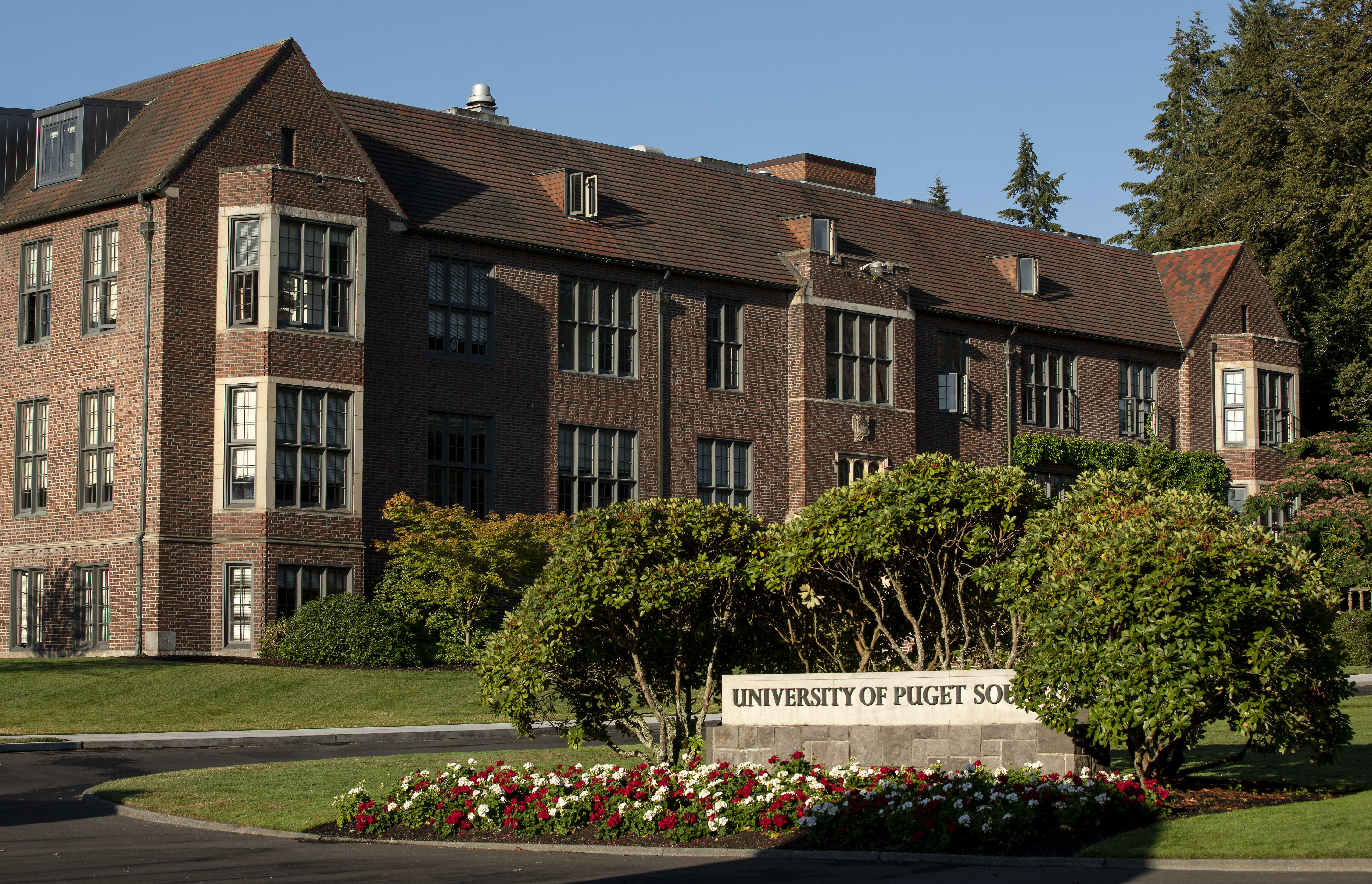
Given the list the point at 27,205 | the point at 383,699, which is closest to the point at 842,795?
the point at 383,699

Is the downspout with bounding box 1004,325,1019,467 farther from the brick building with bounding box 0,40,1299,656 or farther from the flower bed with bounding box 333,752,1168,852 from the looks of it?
the flower bed with bounding box 333,752,1168,852

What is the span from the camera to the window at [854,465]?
4084 cm

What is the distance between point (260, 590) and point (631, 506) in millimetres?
16374

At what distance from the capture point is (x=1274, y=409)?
50812mm

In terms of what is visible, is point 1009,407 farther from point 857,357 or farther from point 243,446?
point 243,446

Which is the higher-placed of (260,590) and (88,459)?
(88,459)

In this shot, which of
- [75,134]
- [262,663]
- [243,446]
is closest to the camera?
[262,663]

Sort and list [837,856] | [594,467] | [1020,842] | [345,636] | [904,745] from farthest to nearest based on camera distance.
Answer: [594,467], [345,636], [904,745], [1020,842], [837,856]

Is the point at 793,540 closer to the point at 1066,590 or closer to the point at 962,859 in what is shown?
the point at 1066,590

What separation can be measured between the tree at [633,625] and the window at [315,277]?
16300 mm

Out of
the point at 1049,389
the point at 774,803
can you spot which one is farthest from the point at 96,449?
the point at 1049,389

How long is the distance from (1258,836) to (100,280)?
27.8 meters

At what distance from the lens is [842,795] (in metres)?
14.9

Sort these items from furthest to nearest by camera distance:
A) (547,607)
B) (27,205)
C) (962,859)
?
(27,205), (547,607), (962,859)
